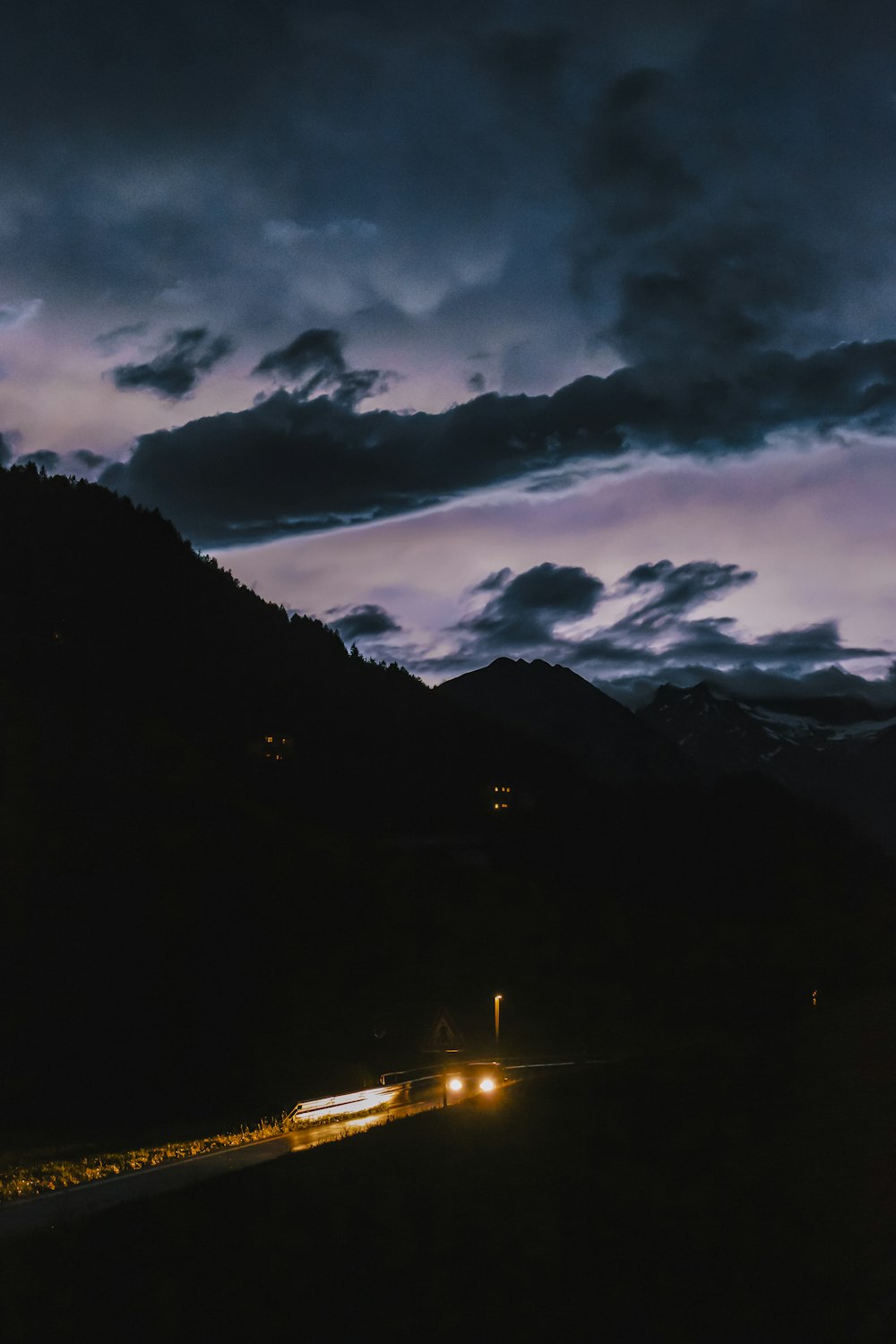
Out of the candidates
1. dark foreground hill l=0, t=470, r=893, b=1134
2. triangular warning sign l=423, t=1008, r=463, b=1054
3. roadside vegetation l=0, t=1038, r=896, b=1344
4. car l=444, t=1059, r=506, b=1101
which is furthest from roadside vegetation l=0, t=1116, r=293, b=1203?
dark foreground hill l=0, t=470, r=893, b=1134

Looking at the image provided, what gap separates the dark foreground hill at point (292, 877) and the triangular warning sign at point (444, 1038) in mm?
15046

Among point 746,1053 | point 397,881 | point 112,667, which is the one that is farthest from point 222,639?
point 746,1053

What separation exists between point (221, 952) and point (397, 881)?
46529 mm

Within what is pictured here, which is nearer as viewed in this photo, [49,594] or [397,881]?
[397,881]

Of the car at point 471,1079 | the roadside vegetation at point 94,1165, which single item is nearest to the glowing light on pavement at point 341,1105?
the car at point 471,1079

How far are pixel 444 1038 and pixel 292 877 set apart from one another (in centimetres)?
→ 8063

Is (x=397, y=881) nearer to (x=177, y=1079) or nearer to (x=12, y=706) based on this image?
(x=12, y=706)

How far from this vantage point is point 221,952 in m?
78.8

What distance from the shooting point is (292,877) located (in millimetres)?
107438

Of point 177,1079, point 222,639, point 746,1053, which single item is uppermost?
point 222,639

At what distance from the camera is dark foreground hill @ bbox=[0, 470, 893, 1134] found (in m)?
67.6

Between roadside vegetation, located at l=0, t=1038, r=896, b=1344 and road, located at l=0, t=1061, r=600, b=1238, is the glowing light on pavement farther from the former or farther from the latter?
roadside vegetation, located at l=0, t=1038, r=896, b=1344

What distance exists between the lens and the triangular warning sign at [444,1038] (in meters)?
28.3

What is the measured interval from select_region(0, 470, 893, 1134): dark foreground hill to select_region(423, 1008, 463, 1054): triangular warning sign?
15.0m
